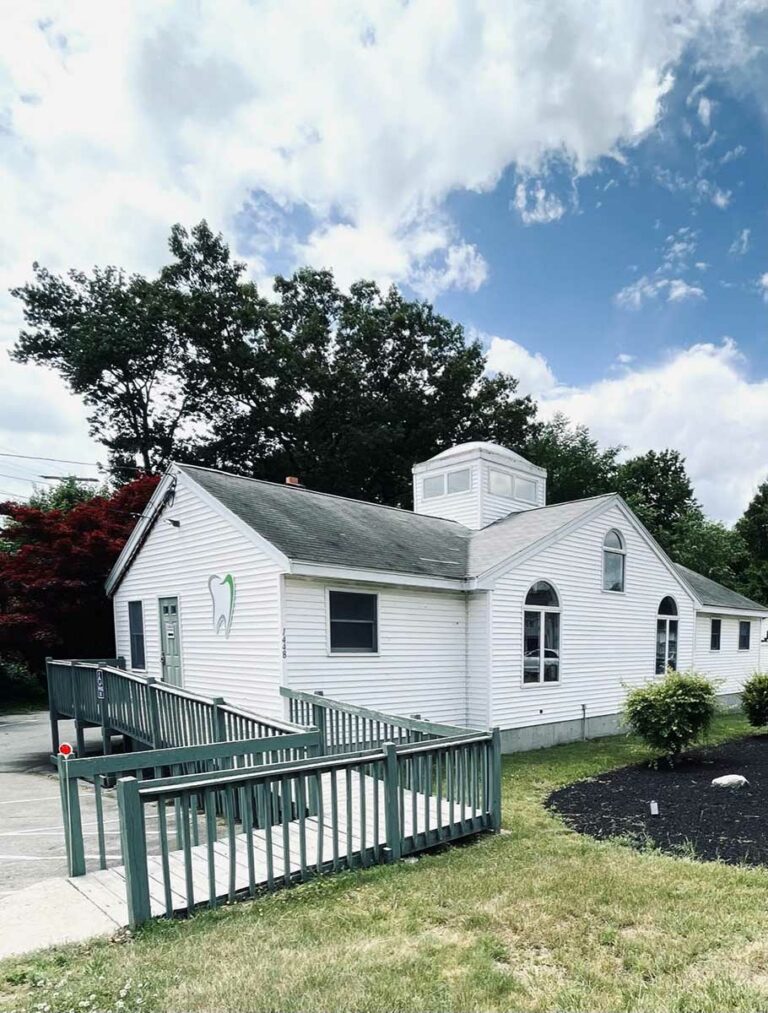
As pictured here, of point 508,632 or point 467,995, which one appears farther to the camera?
point 508,632

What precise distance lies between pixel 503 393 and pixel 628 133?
19327 millimetres

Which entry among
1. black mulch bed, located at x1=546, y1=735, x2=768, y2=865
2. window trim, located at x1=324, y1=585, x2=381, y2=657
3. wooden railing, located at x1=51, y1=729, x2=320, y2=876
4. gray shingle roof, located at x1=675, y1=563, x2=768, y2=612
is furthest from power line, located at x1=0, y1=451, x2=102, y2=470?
gray shingle roof, located at x1=675, y1=563, x2=768, y2=612

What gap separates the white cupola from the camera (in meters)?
15.4

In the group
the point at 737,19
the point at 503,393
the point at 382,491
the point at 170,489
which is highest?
the point at 503,393

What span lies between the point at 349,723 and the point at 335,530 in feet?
13.5

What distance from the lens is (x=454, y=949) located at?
11.1ft

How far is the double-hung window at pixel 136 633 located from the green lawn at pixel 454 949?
30.3ft

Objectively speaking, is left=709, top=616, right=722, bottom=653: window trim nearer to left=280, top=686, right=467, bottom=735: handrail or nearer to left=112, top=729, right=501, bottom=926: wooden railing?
left=280, top=686, right=467, bottom=735: handrail

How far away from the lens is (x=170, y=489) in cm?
1161

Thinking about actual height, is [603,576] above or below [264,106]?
below

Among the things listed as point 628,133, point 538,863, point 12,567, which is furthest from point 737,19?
point 12,567

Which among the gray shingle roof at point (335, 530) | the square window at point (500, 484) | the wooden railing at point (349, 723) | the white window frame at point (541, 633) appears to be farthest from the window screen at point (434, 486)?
the wooden railing at point (349, 723)

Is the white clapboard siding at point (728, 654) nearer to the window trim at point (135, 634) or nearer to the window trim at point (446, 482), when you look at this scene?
Answer: the window trim at point (446, 482)

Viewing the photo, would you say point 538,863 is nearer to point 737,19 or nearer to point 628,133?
point 737,19
